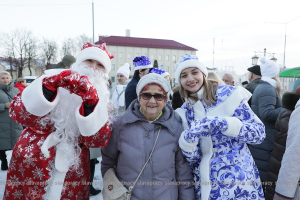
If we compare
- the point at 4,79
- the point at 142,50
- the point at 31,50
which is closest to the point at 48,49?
the point at 31,50

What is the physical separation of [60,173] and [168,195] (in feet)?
3.02

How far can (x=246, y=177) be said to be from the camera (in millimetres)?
1670

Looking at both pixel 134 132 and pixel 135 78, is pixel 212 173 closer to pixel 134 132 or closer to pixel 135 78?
pixel 134 132

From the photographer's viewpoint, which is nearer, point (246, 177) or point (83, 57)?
point (246, 177)

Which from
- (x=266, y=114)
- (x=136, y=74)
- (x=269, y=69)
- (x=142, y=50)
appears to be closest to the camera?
(x=266, y=114)

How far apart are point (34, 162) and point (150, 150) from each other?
3.08 feet

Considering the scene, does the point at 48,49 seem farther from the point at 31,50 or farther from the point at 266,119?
the point at 266,119

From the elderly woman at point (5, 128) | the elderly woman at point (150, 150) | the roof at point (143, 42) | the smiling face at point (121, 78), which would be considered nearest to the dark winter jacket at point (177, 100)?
the elderly woman at point (150, 150)

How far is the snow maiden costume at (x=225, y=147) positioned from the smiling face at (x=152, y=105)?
324mm

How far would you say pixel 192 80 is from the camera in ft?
Answer: 6.15

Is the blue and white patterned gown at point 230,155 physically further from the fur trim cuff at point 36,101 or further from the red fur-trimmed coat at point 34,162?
the fur trim cuff at point 36,101

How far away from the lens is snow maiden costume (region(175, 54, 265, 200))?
1588 millimetres

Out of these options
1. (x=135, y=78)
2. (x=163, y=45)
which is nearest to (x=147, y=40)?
(x=163, y=45)

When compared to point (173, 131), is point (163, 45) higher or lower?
higher
